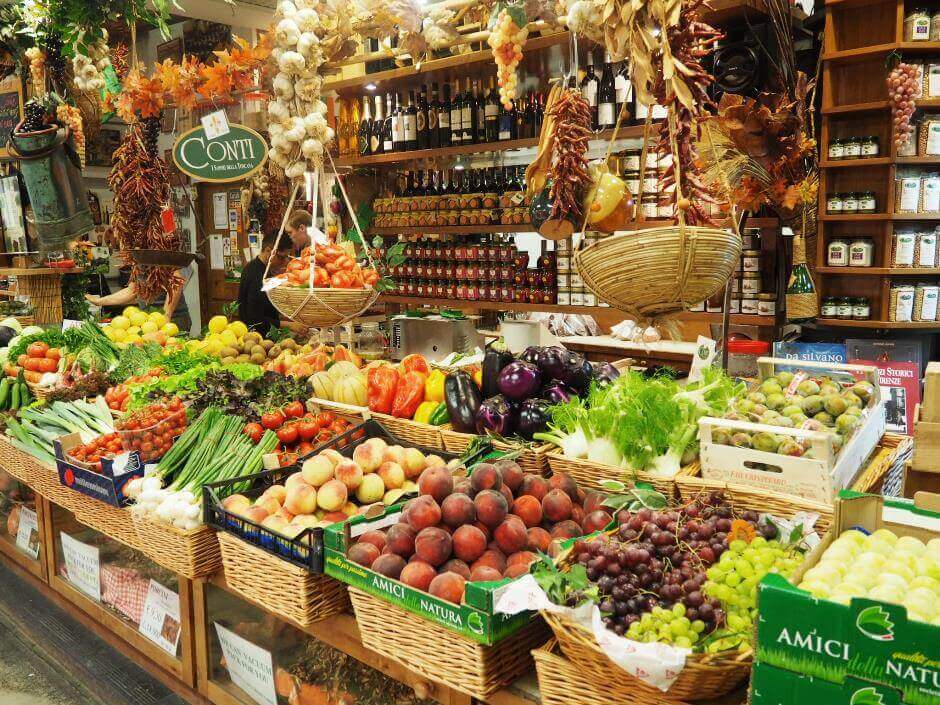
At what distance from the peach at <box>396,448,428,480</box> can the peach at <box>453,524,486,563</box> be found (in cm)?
62

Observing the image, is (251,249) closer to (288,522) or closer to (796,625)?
(288,522)

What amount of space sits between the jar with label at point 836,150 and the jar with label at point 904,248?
1.93 ft

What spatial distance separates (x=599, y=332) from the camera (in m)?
5.79

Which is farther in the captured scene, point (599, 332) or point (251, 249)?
point (251, 249)

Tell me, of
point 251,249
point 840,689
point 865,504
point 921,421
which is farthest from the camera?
point 251,249

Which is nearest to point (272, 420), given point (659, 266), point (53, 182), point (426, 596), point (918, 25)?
point (426, 596)

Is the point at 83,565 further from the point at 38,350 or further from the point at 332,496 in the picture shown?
the point at 332,496

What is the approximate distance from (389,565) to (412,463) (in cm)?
65

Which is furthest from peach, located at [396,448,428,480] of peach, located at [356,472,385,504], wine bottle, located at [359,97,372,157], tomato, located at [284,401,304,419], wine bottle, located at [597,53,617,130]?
wine bottle, located at [359,97,372,157]

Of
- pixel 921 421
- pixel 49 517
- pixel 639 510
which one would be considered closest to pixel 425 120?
pixel 49 517

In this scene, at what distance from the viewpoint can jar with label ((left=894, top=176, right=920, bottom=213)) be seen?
4.45m

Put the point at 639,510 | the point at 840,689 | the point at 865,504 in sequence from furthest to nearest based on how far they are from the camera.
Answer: the point at 639,510
the point at 865,504
the point at 840,689

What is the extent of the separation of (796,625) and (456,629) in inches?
28.5

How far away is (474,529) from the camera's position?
5.81 feet
